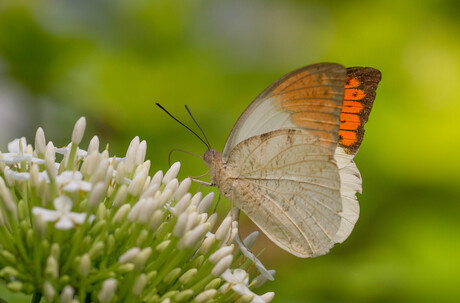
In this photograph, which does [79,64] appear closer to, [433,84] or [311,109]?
[311,109]

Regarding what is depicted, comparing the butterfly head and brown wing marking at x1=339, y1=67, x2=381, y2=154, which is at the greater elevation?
brown wing marking at x1=339, y1=67, x2=381, y2=154

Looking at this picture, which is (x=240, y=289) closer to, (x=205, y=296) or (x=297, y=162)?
(x=205, y=296)

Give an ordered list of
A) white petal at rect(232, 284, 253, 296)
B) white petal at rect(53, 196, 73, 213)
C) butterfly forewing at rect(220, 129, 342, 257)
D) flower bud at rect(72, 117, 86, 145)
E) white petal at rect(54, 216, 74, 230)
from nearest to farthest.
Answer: white petal at rect(54, 216, 74, 230)
white petal at rect(53, 196, 73, 213)
white petal at rect(232, 284, 253, 296)
flower bud at rect(72, 117, 86, 145)
butterfly forewing at rect(220, 129, 342, 257)

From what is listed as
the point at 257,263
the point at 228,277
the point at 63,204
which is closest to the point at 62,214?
the point at 63,204

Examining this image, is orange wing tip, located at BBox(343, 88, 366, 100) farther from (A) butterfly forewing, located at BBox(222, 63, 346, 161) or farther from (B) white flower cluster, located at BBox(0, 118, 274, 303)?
(B) white flower cluster, located at BBox(0, 118, 274, 303)

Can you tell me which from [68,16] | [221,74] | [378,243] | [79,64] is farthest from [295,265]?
[68,16]

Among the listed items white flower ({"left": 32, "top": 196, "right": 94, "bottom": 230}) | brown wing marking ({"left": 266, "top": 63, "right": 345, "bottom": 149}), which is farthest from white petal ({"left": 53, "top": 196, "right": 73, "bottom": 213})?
brown wing marking ({"left": 266, "top": 63, "right": 345, "bottom": 149})

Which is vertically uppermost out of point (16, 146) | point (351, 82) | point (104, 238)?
point (351, 82)

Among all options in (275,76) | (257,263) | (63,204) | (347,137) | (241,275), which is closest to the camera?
(63,204)
